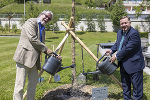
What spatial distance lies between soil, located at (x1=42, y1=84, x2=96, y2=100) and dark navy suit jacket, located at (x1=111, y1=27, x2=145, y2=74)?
1353 mm

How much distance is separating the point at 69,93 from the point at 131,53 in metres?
1.95

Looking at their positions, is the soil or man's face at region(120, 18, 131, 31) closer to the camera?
man's face at region(120, 18, 131, 31)

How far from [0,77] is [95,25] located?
92.5ft

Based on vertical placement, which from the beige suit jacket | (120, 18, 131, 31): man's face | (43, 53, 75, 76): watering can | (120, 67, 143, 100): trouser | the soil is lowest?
the soil

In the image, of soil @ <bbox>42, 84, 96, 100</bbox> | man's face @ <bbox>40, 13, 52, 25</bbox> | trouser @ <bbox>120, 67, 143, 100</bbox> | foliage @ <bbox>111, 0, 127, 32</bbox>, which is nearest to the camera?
man's face @ <bbox>40, 13, 52, 25</bbox>

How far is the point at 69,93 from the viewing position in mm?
4707

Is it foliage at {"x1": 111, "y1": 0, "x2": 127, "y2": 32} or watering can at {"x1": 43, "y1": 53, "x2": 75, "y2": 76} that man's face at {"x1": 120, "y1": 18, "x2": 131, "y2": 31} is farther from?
foliage at {"x1": 111, "y1": 0, "x2": 127, "y2": 32}

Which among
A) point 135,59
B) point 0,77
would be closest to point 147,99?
point 135,59

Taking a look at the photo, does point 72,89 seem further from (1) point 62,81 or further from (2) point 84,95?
(1) point 62,81

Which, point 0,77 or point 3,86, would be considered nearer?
point 3,86

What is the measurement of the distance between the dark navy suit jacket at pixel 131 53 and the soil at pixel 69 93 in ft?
4.44

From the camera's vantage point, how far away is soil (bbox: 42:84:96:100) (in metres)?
4.46

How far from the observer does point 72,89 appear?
15.8 ft

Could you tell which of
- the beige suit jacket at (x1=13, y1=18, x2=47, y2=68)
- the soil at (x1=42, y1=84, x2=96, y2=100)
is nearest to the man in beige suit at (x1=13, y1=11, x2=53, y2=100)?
the beige suit jacket at (x1=13, y1=18, x2=47, y2=68)
